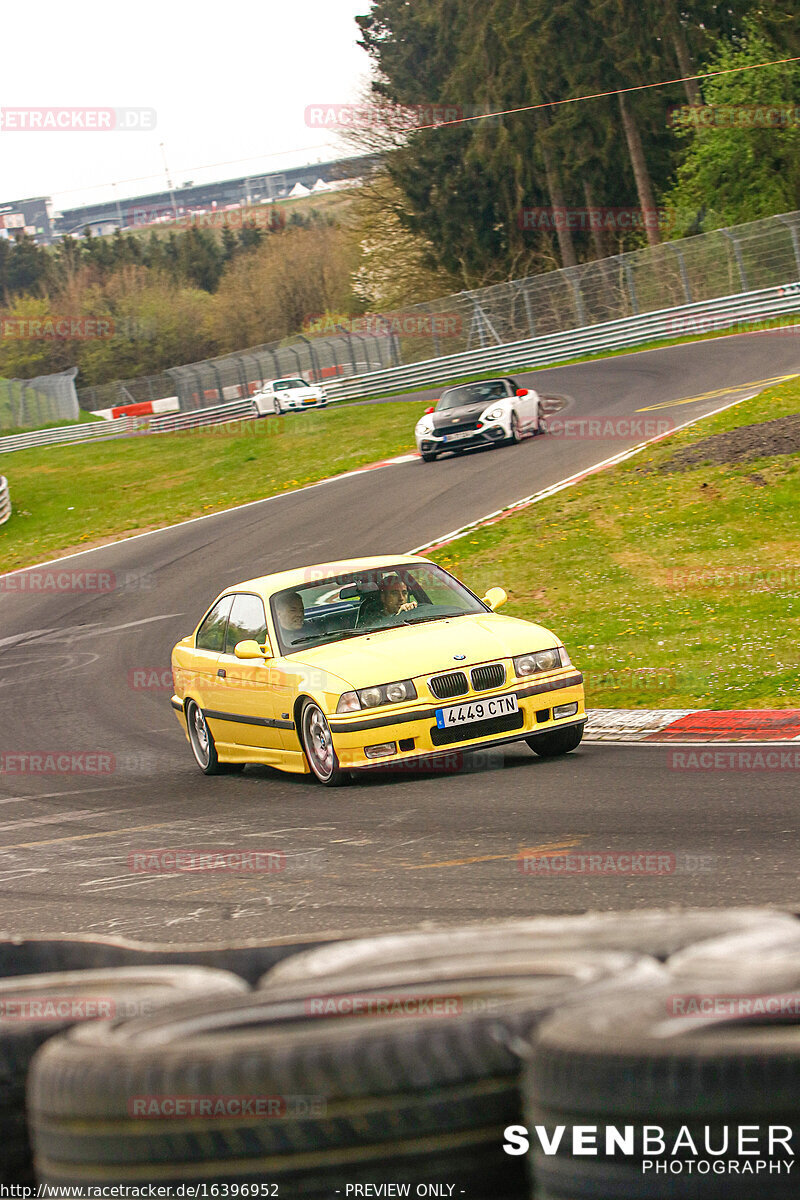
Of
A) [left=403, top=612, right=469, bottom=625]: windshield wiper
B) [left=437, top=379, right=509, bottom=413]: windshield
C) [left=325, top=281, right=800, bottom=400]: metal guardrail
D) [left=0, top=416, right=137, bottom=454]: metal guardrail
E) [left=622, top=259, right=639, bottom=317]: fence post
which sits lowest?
[left=403, top=612, right=469, bottom=625]: windshield wiper

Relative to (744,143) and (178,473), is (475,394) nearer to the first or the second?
(178,473)

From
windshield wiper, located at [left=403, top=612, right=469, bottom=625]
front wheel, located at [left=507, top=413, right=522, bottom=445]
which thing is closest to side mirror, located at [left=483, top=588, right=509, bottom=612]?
windshield wiper, located at [left=403, top=612, right=469, bottom=625]

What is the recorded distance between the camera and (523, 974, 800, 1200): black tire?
228 centimetres

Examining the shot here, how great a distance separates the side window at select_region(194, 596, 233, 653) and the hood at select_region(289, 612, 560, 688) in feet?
4.24

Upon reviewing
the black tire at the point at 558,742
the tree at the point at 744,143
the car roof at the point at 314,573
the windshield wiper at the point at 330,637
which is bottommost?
the black tire at the point at 558,742

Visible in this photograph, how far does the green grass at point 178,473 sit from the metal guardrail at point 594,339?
491 cm

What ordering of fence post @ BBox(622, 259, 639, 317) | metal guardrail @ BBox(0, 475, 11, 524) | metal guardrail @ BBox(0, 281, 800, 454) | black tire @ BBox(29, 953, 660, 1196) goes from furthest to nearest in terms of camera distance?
fence post @ BBox(622, 259, 639, 317), metal guardrail @ BBox(0, 281, 800, 454), metal guardrail @ BBox(0, 475, 11, 524), black tire @ BBox(29, 953, 660, 1196)

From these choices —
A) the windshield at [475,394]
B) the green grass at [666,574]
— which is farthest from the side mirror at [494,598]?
the windshield at [475,394]

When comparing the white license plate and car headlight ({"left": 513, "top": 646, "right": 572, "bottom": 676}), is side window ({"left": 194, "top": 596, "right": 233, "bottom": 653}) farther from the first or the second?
car headlight ({"left": 513, "top": 646, "right": 572, "bottom": 676})

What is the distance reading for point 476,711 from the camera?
8797 mm

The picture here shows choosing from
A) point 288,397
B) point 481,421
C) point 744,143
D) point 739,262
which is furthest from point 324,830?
point 744,143

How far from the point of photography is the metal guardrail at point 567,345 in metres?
39.8

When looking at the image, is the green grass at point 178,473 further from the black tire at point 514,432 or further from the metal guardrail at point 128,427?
the metal guardrail at point 128,427

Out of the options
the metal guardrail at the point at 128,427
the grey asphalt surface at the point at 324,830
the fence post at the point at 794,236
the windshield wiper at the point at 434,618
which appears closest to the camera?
the grey asphalt surface at the point at 324,830
